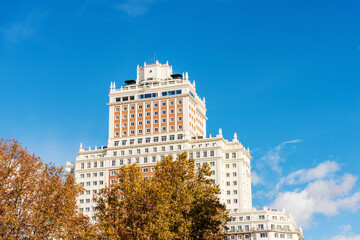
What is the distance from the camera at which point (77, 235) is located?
7106cm

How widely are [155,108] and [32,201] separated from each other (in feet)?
330

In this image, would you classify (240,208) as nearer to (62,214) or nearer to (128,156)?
(128,156)

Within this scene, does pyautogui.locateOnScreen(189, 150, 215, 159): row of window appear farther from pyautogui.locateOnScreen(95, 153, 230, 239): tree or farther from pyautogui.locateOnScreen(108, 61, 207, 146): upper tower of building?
pyautogui.locateOnScreen(95, 153, 230, 239): tree

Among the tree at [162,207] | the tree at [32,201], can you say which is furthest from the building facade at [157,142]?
the tree at [32,201]

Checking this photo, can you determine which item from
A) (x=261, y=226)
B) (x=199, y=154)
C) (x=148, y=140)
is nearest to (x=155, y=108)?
(x=148, y=140)

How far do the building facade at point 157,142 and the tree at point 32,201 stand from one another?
8674 cm

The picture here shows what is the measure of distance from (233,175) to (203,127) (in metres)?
28.1

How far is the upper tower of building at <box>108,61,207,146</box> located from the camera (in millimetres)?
164750

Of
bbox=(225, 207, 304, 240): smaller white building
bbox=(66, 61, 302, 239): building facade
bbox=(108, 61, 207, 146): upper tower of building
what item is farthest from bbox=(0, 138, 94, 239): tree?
bbox=(108, 61, 207, 146): upper tower of building

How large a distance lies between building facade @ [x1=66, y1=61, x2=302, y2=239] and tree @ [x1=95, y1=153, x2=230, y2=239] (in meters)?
75.9

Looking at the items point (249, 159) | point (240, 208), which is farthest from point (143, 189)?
point (249, 159)

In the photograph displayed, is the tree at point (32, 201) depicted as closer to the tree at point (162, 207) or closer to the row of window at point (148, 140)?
the tree at point (162, 207)

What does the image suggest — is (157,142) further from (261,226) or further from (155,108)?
(261,226)

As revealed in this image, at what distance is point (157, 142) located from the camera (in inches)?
6412
